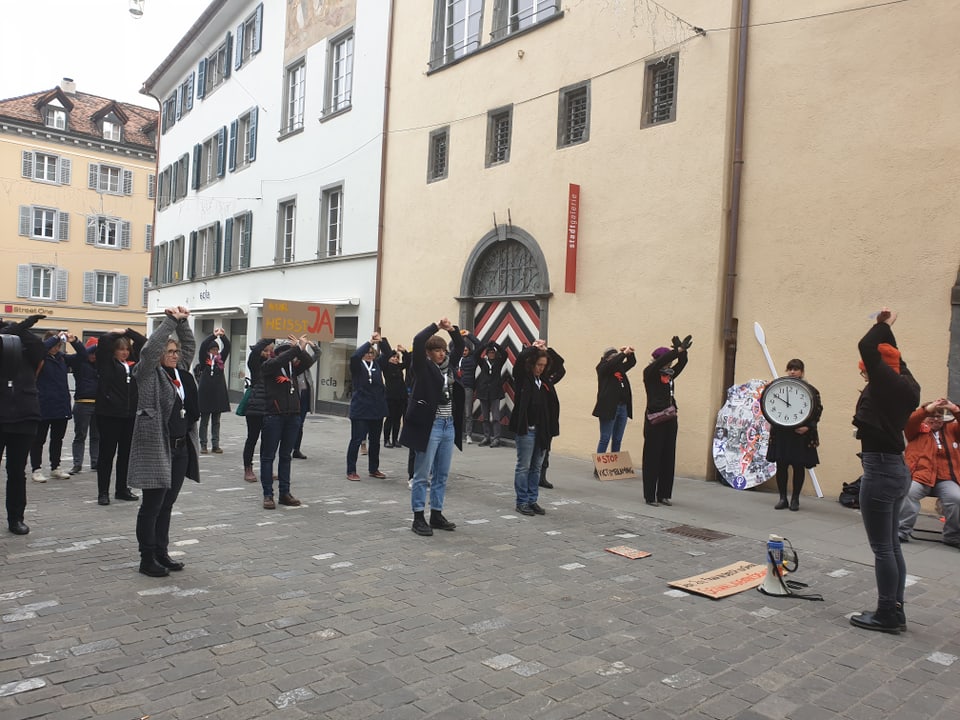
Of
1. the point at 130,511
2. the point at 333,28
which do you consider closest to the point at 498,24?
the point at 333,28

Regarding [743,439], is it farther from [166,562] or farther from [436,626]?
[166,562]

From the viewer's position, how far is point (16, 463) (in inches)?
251

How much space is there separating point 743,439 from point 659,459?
2.04m

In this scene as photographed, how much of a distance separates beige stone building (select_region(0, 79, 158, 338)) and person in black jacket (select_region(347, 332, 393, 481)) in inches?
1274

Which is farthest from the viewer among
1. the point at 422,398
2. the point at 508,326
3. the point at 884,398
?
the point at 508,326

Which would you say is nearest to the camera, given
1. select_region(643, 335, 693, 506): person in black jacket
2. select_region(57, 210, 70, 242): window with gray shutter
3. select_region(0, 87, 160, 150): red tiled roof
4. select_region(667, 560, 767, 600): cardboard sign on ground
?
select_region(667, 560, 767, 600): cardboard sign on ground

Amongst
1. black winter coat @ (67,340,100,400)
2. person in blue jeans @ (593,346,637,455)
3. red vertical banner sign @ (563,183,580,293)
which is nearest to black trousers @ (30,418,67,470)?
Answer: black winter coat @ (67,340,100,400)

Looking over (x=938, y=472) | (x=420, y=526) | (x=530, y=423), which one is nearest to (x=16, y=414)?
(x=420, y=526)

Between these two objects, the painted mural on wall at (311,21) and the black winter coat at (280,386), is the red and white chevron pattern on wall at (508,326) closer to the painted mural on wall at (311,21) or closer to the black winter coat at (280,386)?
the black winter coat at (280,386)

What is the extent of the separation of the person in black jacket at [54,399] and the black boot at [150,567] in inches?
156

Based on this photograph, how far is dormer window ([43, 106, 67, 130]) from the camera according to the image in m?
40.9

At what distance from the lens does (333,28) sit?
19.8 metres

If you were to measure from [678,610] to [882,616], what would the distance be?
1.20 m

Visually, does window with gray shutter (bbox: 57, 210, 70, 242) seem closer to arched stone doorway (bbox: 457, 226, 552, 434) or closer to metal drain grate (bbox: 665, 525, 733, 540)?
arched stone doorway (bbox: 457, 226, 552, 434)
